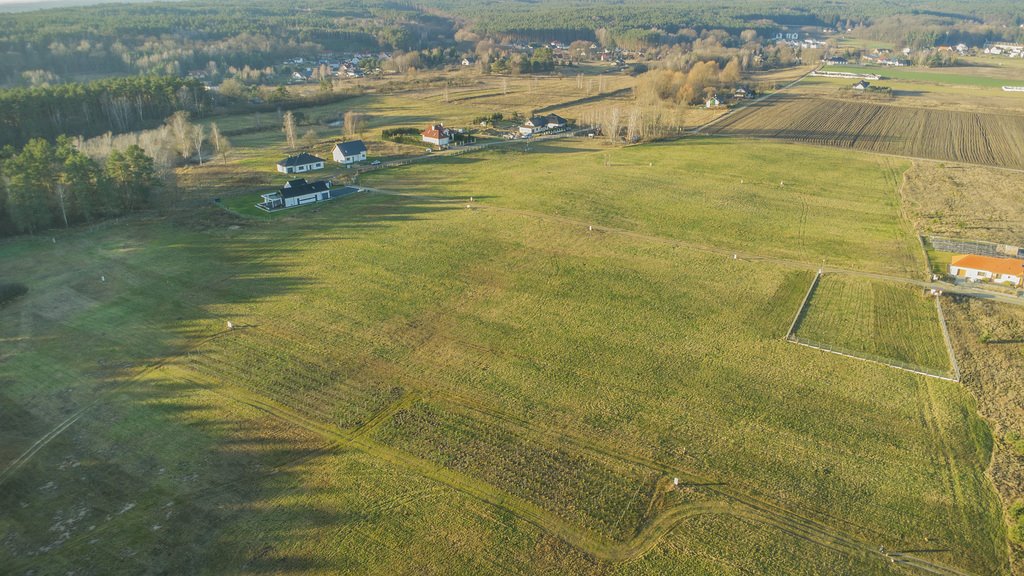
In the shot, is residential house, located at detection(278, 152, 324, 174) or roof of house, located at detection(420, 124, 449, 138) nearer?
residential house, located at detection(278, 152, 324, 174)

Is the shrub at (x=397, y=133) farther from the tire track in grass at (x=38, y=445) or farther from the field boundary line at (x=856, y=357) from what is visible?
the field boundary line at (x=856, y=357)

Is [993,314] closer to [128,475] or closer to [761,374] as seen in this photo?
[761,374]

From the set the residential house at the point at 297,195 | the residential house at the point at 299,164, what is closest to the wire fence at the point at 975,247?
the residential house at the point at 297,195

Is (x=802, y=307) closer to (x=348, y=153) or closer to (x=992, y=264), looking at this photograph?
(x=992, y=264)

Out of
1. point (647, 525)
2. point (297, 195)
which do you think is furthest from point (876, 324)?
point (297, 195)

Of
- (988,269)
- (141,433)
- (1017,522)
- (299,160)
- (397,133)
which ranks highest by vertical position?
(397,133)

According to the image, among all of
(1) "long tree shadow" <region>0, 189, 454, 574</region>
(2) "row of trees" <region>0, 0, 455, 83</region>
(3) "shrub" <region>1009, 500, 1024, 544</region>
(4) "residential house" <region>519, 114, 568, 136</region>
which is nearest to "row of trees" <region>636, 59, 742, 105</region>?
(4) "residential house" <region>519, 114, 568, 136</region>

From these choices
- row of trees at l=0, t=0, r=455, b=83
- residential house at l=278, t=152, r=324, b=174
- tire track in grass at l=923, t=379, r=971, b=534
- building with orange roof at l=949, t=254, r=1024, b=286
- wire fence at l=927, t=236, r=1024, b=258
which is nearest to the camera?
tire track in grass at l=923, t=379, r=971, b=534

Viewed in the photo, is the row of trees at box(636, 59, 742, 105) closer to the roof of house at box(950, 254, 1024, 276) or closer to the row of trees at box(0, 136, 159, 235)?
the roof of house at box(950, 254, 1024, 276)
